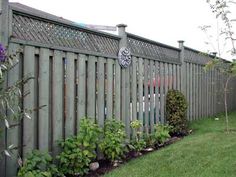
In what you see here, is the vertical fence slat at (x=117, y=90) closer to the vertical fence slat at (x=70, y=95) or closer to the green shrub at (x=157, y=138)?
the green shrub at (x=157, y=138)

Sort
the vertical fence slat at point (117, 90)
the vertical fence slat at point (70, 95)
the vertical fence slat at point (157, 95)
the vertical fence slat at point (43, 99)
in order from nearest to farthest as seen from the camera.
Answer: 1. the vertical fence slat at point (43, 99)
2. the vertical fence slat at point (70, 95)
3. the vertical fence slat at point (117, 90)
4. the vertical fence slat at point (157, 95)

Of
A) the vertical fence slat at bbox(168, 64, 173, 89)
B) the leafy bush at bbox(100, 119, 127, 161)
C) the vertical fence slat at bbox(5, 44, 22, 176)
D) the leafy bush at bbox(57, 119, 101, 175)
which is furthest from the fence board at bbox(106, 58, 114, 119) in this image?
the vertical fence slat at bbox(168, 64, 173, 89)

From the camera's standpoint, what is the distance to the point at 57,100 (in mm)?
4840

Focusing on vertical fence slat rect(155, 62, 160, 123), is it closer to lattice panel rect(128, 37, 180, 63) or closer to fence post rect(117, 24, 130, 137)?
lattice panel rect(128, 37, 180, 63)

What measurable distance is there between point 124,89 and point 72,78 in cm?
158

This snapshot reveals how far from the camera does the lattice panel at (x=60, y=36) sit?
4.34 metres

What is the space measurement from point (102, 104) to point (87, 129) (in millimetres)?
1045

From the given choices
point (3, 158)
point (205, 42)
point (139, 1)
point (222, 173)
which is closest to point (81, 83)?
point (3, 158)

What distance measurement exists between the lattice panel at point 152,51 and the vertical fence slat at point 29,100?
9.12 ft

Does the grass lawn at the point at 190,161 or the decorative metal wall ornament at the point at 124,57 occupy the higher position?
the decorative metal wall ornament at the point at 124,57

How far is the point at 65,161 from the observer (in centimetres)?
458

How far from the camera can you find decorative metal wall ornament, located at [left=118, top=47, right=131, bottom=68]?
6.44 metres

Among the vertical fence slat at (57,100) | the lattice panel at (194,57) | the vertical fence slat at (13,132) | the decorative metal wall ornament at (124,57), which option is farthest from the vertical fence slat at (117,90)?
the lattice panel at (194,57)

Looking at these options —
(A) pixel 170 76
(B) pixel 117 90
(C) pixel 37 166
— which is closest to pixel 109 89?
(B) pixel 117 90
